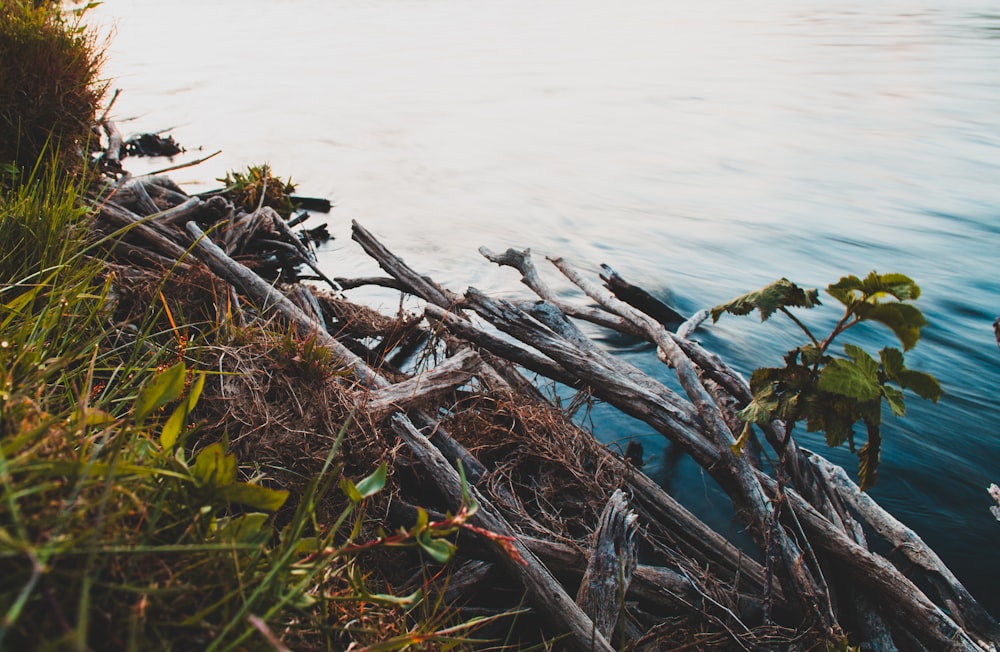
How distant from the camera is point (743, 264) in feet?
32.5

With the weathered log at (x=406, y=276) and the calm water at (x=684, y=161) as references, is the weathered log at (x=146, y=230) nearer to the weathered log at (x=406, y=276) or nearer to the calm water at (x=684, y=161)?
the weathered log at (x=406, y=276)

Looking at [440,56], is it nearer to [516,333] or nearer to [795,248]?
[795,248]

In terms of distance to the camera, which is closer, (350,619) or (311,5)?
(350,619)

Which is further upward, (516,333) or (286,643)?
(286,643)

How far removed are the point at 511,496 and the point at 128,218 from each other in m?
3.67

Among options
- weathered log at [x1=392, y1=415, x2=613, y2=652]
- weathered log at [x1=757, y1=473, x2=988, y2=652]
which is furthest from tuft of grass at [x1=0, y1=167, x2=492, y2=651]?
weathered log at [x1=757, y1=473, x2=988, y2=652]

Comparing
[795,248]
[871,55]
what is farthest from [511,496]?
[871,55]

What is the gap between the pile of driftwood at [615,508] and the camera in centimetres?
275

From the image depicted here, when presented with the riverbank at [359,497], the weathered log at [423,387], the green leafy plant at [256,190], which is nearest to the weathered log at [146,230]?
the riverbank at [359,497]

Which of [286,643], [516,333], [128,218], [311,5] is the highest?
[311,5]

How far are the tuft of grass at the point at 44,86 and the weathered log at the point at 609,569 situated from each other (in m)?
4.48

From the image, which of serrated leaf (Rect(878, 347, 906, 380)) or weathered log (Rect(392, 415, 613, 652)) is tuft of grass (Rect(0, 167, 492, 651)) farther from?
serrated leaf (Rect(878, 347, 906, 380))

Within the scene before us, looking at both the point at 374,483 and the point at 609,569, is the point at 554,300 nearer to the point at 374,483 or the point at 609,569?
the point at 609,569

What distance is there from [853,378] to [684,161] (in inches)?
533
